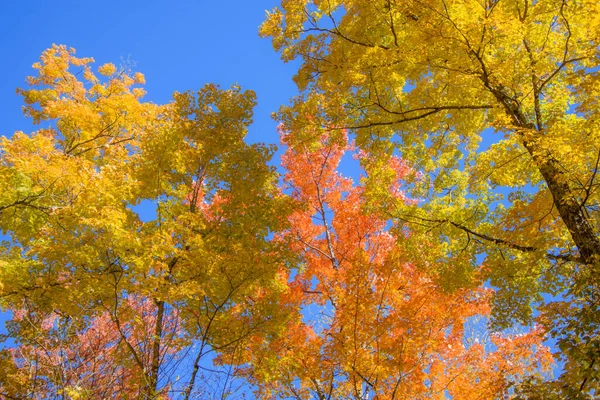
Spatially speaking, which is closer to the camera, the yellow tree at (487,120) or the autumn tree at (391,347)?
the yellow tree at (487,120)

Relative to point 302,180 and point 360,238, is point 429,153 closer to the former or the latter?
point 360,238

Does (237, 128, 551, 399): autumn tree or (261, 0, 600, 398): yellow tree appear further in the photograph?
(237, 128, 551, 399): autumn tree

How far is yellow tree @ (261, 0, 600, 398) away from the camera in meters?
4.14

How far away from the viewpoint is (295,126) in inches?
264

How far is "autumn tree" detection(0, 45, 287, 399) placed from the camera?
4.98 metres

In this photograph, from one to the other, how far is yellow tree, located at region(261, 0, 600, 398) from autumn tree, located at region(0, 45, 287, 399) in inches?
57.9

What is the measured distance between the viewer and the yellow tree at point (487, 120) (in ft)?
13.6

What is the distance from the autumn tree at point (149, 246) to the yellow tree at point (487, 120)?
1.47m

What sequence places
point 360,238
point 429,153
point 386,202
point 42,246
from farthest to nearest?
point 360,238, point 429,153, point 386,202, point 42,246

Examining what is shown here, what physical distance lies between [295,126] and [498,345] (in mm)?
5655

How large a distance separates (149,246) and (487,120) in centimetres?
557

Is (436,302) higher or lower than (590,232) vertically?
higher

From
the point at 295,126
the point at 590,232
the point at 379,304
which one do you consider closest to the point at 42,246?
the point at 295,126

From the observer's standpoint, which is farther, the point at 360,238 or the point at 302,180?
the point at 302,180
